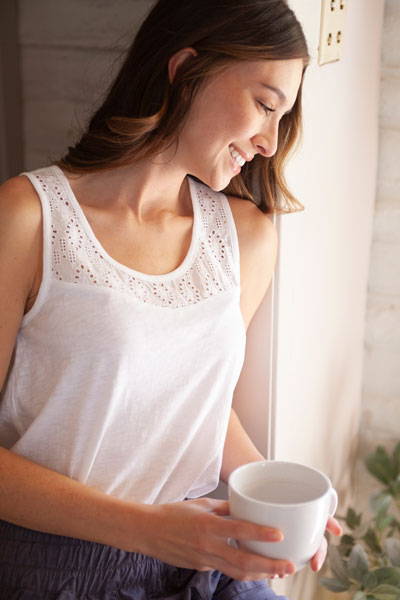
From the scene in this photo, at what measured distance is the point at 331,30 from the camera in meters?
1.25

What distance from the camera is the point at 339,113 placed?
1.39 m

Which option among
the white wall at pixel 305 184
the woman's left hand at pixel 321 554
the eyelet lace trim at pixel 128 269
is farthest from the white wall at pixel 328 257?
the woman's left hand at pixel 321 554

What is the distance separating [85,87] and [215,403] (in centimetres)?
60

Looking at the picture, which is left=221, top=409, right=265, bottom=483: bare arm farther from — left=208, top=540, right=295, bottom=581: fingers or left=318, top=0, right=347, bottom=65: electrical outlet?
left=318, top=0, right=347, bottom=65: electrical outlet

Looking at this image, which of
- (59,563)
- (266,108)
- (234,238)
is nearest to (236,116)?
(266,108)

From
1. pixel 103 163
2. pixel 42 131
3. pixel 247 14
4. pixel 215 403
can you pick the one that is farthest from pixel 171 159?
pixel 42 131

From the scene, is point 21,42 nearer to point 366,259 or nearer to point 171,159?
point 171,159

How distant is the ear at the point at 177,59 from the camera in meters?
1.04

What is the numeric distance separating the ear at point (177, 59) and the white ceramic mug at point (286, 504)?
0.50 m

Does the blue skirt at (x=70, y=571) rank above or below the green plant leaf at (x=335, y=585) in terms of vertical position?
above

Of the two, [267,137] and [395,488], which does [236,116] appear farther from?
[395,488]

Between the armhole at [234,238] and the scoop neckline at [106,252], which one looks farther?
the armhole at [234,238]

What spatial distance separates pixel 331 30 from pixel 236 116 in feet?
0.99

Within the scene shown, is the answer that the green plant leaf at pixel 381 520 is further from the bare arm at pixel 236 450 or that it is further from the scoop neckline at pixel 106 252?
the scoop neckline at pixel 106 252
